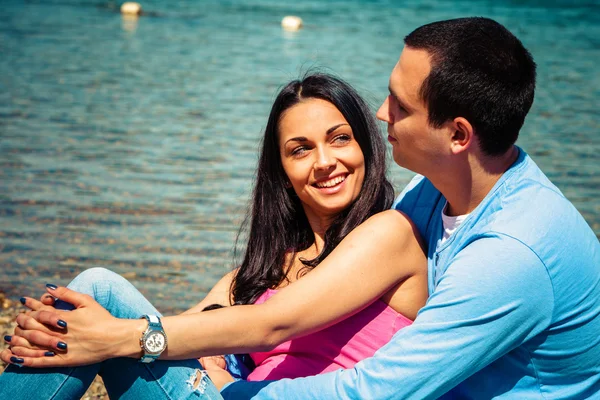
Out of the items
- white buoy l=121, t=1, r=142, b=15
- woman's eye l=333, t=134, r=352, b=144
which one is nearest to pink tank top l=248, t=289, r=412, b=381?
woman's eye l=333, t=134, r=352, b=144

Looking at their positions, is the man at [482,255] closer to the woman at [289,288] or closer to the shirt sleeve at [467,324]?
the shirt sleeve at [467,324]

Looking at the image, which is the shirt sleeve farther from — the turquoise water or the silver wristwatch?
the turquoise water

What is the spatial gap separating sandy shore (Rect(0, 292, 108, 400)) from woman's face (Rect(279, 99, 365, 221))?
1850 mm

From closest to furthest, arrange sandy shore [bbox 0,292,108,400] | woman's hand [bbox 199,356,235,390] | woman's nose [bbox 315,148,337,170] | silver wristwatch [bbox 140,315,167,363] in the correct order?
silver wristwatch [bbox 140,315,167,363] < woman's hand [bbox 199,356,235,390] < woman's nose [bbox 315,148,337,170] < sandy shore [bbox 0,292,108,400]

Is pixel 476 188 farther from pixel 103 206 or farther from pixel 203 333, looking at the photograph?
pixel 103 206

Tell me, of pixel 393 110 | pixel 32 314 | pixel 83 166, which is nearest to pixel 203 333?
pixel 32 314

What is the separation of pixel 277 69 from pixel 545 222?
15867 mm

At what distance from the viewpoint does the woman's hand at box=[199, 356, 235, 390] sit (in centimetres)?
339

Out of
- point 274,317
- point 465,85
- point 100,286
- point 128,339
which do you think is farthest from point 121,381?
point 465,85

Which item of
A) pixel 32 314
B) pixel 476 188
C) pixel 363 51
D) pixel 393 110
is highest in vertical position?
pixel 393 110

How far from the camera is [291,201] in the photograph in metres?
3.96

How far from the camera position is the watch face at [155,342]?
9.59ft

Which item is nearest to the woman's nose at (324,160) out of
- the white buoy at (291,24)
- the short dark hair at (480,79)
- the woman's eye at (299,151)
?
the woman's eye at (299,151)

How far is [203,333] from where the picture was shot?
9.63ft
